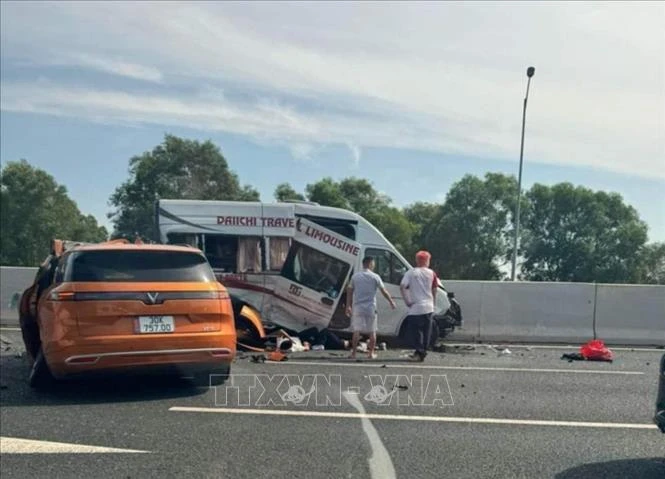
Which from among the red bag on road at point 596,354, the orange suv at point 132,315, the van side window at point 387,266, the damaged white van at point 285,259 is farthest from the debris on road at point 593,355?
the orange suv at point 132,315

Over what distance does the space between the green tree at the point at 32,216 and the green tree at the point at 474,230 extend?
12272mm

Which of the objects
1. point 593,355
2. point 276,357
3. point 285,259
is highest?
point 285,259

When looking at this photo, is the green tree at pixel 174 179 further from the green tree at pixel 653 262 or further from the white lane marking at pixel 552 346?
the green tree at pixel 653 262

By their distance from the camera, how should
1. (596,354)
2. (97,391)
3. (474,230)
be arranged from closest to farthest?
(97,391) → (596,354) → (474,230)

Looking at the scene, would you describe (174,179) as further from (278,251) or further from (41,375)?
(41,375)

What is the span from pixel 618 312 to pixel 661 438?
801cm

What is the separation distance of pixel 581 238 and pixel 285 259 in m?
5.20

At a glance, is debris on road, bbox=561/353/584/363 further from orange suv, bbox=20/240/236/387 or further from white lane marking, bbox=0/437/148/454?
white lane marking, bbox=0/437/148/454

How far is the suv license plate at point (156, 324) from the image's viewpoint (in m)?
7.38

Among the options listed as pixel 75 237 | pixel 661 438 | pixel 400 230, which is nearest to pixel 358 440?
pixel 661 438

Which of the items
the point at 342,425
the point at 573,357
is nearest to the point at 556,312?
the point at 573,357

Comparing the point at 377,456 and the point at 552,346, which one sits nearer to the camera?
the point at 377,456

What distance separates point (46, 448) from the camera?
18.4ft

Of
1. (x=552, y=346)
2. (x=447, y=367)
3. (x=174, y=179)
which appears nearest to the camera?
(x=447, y=367)
